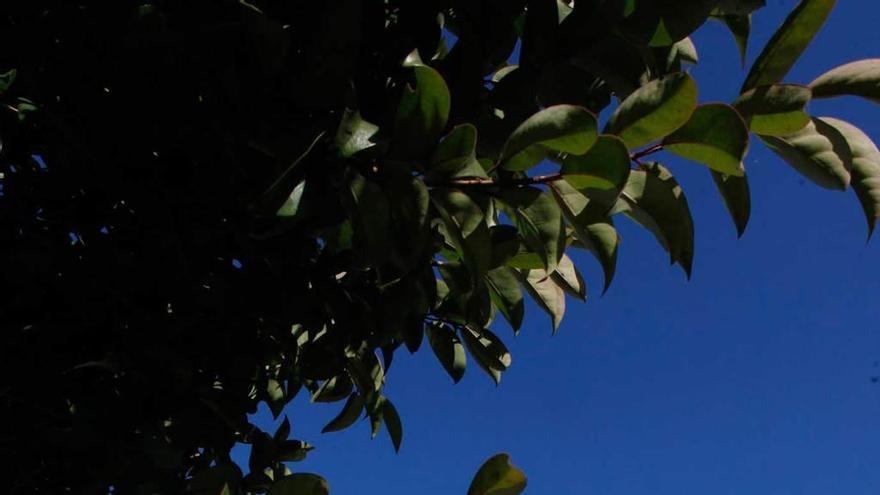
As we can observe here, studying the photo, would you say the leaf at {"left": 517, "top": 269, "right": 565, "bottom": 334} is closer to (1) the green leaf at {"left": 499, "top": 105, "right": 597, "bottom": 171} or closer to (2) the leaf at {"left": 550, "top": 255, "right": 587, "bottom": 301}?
(2) the leaf at {"left": 550, "top": 255, "right": 587, "bottom": 301}

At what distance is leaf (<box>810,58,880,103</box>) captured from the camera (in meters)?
1.02

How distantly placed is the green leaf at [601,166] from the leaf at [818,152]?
268mm

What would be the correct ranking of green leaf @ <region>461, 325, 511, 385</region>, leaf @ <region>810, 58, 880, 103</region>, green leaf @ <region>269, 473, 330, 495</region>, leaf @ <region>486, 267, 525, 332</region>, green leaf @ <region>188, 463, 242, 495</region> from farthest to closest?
green leaf @ <region>461, 325, 511, 385</region> < leaf @ <region>486, 267, 525, 332</region> < green leaf @ <region>188, 463, 242, 495</region> < green leaf @ <region>269, 473, 330, 495</region> < leaf @ <region>810, 58, 880, 103</region>

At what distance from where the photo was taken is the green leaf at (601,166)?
922mm

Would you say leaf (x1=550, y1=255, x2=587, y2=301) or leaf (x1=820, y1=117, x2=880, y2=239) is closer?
leaf (x1=820, y1=117, x2=880, y2=239)

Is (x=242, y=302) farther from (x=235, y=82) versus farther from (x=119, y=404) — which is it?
(x=235, y=82)

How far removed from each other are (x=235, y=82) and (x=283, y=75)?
0.07 metres

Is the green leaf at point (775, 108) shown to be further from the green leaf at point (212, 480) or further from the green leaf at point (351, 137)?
the green leaf at point (212, 480)

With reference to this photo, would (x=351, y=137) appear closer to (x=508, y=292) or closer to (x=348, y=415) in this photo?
(x=508, y=292)

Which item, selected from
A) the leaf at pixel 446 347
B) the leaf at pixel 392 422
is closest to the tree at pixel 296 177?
the leaf at pixel 446 347

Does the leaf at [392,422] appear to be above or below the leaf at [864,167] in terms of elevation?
below

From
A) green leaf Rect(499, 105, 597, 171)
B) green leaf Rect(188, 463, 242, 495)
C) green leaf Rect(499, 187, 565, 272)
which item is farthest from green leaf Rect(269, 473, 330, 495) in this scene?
green leaf Rect(499, 105, 597, 171)

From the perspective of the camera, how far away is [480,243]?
107 centimetres

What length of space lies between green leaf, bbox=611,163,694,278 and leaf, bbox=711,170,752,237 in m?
0.07
